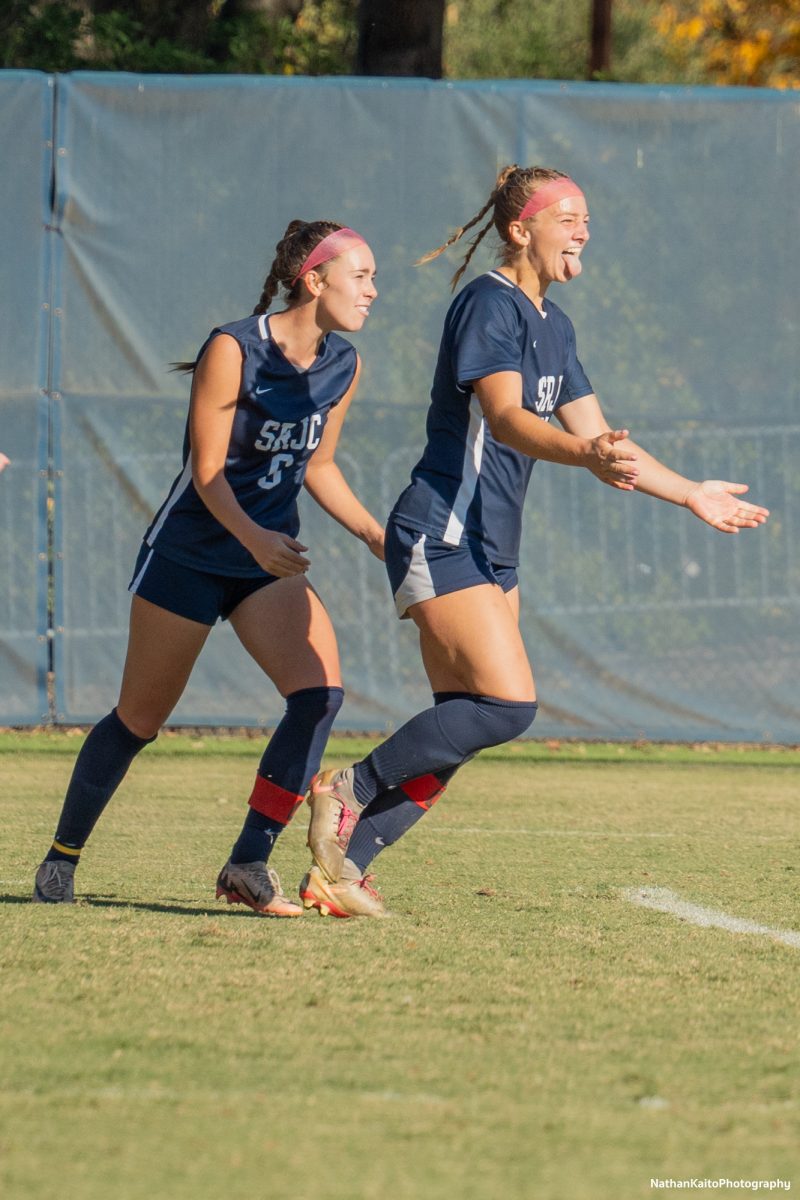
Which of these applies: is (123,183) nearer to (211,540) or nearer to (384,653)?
(384,653)

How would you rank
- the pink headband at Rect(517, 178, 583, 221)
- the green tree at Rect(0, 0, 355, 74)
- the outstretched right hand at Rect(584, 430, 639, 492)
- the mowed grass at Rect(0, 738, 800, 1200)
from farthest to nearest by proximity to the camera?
the green tree at Rect(0, 0, 355, 74), the pink headband at Rect(517, 178, 583, 221), the outstretched right hand at Rect(584, 430, 639, 492), the mowed grass at Rect(0, 738, 800, 1200)

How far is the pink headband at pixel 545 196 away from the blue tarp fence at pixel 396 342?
12.7 ft

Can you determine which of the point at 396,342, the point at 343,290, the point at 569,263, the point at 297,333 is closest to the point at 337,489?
the point at 297,333

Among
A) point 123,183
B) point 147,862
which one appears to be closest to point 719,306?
point 123,183

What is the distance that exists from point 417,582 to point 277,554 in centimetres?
38

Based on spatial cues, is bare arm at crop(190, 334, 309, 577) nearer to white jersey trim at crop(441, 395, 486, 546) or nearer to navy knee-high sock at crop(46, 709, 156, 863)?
white jersey trim at crop(441, 395, 486, 546)

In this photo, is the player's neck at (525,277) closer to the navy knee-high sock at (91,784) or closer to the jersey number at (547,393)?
the jersey number at (547,393)

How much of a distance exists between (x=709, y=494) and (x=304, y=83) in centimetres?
488

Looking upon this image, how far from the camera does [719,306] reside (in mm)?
8477

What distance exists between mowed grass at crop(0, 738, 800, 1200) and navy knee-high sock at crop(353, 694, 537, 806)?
15.5 inches

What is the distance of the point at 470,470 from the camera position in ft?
14.7

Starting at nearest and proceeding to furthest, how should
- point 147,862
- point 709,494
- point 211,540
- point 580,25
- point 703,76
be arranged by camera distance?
point 709,494 < point 211,540 < point 147,862 < point 703,76 < point 580,25

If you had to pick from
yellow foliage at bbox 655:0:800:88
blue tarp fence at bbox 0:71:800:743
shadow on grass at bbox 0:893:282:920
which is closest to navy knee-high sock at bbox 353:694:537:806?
shadow on grass at bbox 0:893:282:920

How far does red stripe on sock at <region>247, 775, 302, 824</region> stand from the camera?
15.3ft
